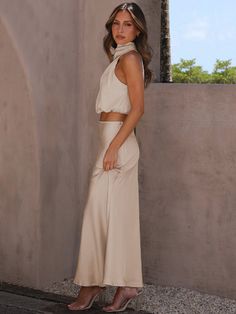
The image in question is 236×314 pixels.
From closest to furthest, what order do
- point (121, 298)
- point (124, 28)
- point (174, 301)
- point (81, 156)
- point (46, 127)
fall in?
point (124, 28) → point (121, 298) → point (174, 301) → point (46, 127) → point (81, 156)

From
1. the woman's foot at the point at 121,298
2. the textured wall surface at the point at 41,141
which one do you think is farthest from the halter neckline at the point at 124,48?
the woman's foot at the point at 121,298

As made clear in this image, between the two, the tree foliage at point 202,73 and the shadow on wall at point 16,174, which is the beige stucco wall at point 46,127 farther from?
the tree foliage at point 202,73

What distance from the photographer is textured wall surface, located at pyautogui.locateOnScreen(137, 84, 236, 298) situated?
5551 mm

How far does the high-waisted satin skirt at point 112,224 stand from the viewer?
493 cm

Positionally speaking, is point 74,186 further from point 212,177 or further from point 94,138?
point 212,177

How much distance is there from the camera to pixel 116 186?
16.3 ft

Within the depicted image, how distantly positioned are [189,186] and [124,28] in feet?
4.47

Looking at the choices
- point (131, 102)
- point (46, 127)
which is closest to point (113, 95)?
point (131, 102)

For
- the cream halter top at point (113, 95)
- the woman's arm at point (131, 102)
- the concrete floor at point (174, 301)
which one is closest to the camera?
the woman's arm at point (131, 102)

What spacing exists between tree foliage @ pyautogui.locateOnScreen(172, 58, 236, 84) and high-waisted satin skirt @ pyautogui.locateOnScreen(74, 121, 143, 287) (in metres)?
5.42

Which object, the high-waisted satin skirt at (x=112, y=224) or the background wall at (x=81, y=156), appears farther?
the background wall at (x=81, y=156)

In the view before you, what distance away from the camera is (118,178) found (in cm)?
497

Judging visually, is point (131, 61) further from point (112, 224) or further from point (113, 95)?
point (112, 224)

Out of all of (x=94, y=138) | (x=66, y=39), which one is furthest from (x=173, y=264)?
(x=66, y=39)
